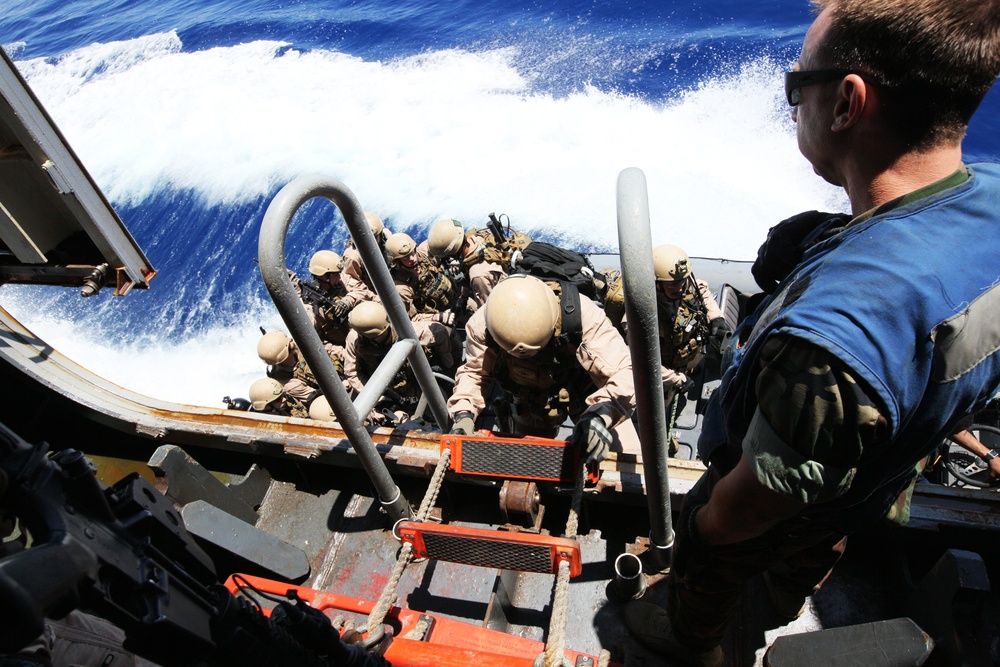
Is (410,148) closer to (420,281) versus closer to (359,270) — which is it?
(359,270)

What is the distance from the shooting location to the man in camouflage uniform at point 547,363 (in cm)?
287

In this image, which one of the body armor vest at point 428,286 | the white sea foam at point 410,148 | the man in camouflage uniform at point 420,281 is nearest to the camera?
the man in camouflage uniform at point 420,281

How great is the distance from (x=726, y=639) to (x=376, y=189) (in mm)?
11897

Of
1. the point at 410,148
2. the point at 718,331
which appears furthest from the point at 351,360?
the point at 410,148

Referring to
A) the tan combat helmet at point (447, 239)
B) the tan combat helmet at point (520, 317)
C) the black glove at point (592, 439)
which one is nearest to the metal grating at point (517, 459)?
the black glove at point (592, 439)

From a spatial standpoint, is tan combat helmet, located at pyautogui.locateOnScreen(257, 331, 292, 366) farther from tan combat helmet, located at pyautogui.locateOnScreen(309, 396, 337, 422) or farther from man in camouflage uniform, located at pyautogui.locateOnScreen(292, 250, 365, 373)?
tan combat helmet, located at pyautogui.locateOnScreen(309, 396, 337, 422)

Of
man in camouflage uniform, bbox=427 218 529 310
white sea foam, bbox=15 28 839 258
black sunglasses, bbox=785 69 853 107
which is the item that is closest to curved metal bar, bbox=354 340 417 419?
black sunglasses, bbox=785 69 853 107

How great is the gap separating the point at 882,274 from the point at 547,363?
2.29 metres

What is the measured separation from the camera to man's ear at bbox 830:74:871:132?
3.67ft

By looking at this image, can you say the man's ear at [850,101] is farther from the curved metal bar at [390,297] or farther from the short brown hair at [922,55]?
the curved metal bar at [390,297]

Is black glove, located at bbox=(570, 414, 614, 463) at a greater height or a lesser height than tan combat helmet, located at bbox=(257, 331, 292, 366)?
greater

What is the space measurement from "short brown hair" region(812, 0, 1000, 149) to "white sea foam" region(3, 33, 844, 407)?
29.0 feet

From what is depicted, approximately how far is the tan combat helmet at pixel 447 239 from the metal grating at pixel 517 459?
11.1 ft

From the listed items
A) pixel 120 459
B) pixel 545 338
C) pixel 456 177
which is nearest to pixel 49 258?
pixel 120 459
